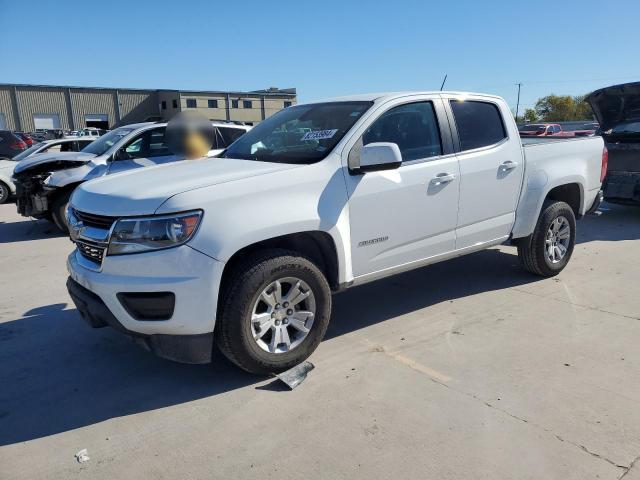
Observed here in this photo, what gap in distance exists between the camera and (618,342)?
3.77 metres

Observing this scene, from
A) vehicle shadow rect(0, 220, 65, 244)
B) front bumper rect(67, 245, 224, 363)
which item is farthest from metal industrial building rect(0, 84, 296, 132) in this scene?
front bumper rect(67, 245, 224, 363)

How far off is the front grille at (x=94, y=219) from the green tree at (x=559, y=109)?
92.5m

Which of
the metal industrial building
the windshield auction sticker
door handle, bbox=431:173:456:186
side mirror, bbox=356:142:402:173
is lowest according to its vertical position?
door handle, bbox=431:173:456:186

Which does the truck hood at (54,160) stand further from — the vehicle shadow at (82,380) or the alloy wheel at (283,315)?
the alloy wheel at (283,315)

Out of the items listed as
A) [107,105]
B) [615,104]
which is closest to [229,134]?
[615,104]

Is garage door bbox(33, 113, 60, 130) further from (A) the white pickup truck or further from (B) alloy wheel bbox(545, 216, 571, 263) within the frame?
(B) alloy wheel bbox(545, 216, 571, 263)

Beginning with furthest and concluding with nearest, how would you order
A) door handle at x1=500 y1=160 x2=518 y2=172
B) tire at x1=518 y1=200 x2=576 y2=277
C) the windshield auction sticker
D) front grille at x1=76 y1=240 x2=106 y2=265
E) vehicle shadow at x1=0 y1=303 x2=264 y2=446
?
tire at x1=518 y1=200 x2=576 y2=277 < door handle at x1=500 y1=160 x2=518 y2=172 < the windshield auction sticker < front grille at x1=76 y1=240 x2=106 y2=265 < vehicle shadow at x1=0 y1=303 x2=264 y2=446

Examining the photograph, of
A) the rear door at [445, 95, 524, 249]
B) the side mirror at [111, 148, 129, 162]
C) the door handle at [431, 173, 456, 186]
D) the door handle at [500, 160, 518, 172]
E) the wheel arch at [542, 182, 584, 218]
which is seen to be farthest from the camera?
the side mirror at [111, 148, 129, 162]

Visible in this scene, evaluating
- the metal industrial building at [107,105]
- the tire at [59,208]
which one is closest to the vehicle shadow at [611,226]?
the tire at [59,208]

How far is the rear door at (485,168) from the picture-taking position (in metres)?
4.27

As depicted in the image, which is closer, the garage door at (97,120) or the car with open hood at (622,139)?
the car with open hood at (622,139)

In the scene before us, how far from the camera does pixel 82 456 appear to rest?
8.61 feet

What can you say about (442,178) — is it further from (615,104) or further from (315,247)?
(615,104)

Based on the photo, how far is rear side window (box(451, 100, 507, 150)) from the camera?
434cm
